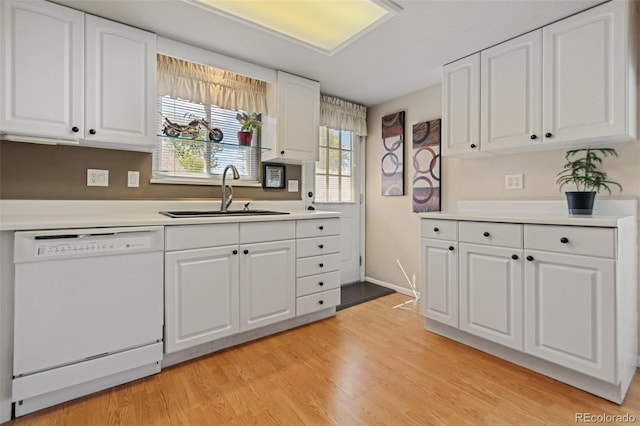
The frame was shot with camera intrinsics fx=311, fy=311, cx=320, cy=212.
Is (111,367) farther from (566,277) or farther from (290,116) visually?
(566,277)

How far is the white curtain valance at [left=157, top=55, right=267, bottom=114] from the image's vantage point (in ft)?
7.70

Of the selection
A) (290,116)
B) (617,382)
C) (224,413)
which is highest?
(290,116)

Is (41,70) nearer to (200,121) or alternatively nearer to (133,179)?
(133,179)

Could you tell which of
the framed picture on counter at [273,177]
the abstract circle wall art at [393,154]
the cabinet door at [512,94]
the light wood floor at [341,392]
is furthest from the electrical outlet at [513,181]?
the framed picture on counter at [273,177]

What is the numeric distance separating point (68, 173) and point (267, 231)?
1.33m

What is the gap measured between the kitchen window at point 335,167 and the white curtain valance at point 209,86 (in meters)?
0.95

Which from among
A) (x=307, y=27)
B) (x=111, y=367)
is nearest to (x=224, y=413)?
(x=111, y=367)

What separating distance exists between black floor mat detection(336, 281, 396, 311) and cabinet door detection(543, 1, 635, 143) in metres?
2.04

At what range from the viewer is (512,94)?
2.15m

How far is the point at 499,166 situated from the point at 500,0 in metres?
1.21

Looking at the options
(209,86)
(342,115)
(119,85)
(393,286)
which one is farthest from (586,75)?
(119,85)

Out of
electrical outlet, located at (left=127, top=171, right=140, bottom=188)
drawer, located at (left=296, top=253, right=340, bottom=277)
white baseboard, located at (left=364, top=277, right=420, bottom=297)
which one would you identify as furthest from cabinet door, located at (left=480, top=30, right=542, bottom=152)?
electrical outlet, located at (left=127, top=171, right=140, bottom=188)

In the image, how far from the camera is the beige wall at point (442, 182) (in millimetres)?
2168

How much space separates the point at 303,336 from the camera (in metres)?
2.33
